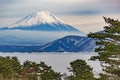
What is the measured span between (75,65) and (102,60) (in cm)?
3896

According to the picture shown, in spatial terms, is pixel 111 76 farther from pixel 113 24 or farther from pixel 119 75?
pixel 113 24

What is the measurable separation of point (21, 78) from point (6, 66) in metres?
8.94

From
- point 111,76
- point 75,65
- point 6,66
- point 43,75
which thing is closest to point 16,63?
point 43,75

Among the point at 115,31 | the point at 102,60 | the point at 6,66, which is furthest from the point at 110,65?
the point at 6,66

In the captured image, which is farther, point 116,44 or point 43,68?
point 43,68

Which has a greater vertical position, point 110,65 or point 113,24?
point 113,24

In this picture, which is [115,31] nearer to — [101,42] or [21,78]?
[101,42]

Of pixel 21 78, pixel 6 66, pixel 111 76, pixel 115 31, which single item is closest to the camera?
pixel 115 31

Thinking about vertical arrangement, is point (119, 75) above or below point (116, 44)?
below

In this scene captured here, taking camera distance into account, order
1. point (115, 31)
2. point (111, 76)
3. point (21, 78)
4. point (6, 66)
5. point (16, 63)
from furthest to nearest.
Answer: point (16, 63) → point (21, 78) → point (6, 66) → point (111, 76) → point (115, 31)

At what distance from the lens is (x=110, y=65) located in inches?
1524

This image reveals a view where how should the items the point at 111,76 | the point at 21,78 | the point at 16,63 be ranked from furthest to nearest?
1. the point at 16,63
2. the point at 21,78
3. the point at 111,76

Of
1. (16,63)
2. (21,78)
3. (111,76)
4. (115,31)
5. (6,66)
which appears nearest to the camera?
(115,31)

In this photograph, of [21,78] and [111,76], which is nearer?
[111,76]
